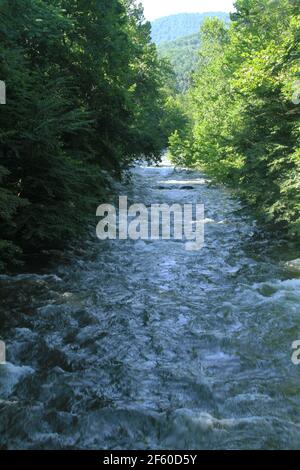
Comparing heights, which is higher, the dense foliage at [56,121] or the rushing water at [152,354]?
the dense foliage at [56,121]

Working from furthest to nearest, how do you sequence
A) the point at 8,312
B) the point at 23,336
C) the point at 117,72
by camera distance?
the point at 117,72
the point at 8,312
the point at 23,336

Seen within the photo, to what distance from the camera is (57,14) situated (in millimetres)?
10625

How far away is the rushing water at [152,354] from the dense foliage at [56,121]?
1069mm

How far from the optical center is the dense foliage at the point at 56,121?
780 centimetres

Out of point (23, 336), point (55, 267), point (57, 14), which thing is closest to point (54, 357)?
point (23, 336)

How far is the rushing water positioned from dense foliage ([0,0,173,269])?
3.51ft

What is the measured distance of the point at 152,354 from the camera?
560 centimetres

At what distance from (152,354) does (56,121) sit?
4779 millimetres

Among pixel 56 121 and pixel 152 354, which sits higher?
pixel 56 121

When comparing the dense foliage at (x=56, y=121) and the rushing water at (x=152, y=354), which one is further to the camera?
the dense foliage at (x=56, y=121)

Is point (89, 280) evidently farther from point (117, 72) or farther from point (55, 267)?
point (117, 72)

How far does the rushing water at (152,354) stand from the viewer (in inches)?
163

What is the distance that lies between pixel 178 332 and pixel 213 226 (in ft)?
24.3

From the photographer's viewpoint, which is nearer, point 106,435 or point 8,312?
point 106,435
